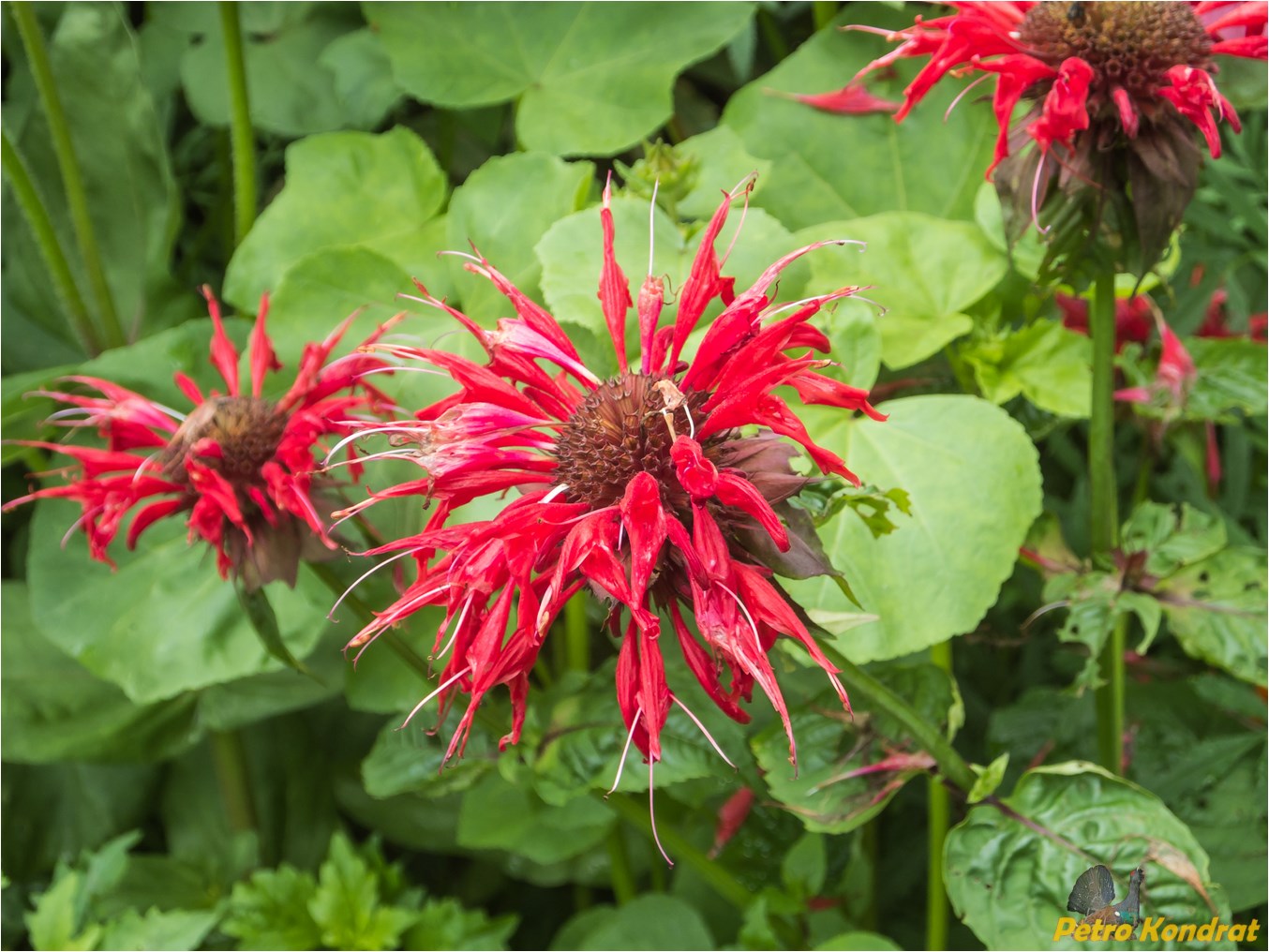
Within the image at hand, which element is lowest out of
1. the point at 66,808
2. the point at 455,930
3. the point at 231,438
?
the point at 66,808

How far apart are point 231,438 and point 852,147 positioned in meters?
0.58

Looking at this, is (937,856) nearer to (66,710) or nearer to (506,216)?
(506,216)

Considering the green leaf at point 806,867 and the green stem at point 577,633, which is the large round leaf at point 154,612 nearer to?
the green stem at point 577,633

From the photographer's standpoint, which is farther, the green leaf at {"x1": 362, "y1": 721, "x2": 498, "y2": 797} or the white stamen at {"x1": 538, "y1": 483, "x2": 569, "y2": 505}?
the green leaf at {"x1": 362, "y1": 721, "x2": 498, "y2": 797}

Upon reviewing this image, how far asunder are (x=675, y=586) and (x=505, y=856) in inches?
23.9

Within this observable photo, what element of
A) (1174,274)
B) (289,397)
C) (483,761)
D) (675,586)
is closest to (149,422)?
(289,397)

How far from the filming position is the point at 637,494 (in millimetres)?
501

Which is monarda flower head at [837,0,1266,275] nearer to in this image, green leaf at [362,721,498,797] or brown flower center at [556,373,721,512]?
brown flower center at [556,373,721,512]

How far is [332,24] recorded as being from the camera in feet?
3.80

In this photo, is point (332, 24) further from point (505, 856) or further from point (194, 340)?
point (505, 856)

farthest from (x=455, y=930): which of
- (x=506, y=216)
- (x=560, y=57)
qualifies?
(x=560, y=57)

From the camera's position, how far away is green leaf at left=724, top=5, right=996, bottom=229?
38.0 inches

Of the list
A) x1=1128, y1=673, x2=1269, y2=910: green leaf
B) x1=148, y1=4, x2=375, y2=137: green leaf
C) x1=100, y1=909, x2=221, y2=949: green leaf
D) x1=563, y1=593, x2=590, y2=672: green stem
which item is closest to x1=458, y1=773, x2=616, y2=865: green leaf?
x1=563, y1=593, x2=590, y2=672: green stem

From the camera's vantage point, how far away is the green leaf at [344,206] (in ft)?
3.19
